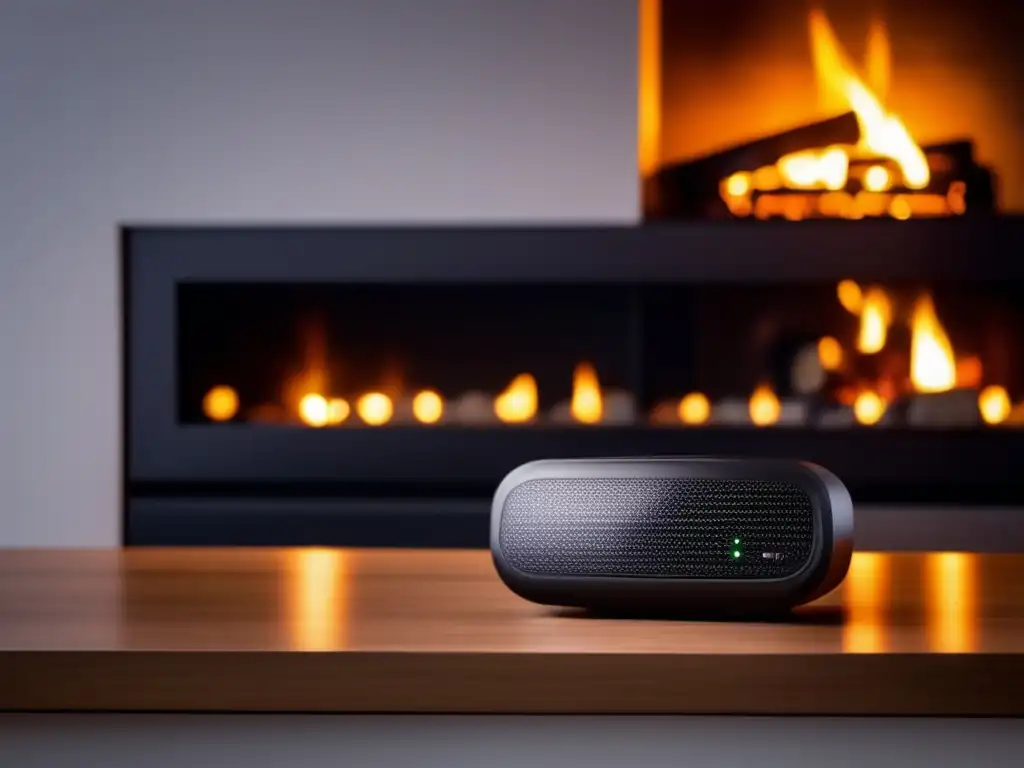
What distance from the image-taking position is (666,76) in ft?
9.22

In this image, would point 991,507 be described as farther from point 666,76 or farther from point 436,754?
point 436,754

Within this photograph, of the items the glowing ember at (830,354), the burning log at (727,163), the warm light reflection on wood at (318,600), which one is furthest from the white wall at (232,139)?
the warm light reflection on wood at (318,600)

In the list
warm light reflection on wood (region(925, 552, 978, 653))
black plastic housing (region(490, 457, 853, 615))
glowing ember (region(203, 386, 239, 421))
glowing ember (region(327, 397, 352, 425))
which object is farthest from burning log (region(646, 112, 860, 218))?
black plastic housing (region(490, 457, 853, 615))

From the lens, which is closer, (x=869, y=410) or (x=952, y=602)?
(x=952, y=602)

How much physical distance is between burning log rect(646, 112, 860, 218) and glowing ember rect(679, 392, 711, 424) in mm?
380

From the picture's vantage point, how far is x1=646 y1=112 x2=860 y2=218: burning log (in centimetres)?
247

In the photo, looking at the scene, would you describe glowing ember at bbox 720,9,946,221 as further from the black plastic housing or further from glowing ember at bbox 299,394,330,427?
the black plastic housing

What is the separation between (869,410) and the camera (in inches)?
97.0

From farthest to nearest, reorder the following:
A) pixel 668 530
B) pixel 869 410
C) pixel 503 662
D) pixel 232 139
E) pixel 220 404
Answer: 1. pixel 220 404
2. pixel 869 410
3. pixel 232 139
4. pixel 668 530
5. pixel 503 662

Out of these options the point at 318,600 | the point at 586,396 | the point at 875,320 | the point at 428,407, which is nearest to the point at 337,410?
the point at 428,407

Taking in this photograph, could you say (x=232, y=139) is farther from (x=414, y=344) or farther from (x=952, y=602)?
(x=952, y=602)

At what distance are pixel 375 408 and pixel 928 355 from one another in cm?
117

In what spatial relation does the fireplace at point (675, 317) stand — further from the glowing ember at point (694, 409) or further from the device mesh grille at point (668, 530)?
the device mesh grille at point (668, 530)

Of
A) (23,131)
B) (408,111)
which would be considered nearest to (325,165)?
(408,111)
